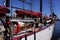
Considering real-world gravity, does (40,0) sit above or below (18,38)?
above

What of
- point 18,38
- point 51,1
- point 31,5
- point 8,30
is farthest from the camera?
point 51,1

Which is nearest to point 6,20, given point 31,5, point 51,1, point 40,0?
point 31,5

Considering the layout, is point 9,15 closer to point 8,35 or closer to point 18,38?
point 8,35

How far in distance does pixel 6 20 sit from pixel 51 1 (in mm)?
28314

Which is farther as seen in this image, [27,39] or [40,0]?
[40,0]

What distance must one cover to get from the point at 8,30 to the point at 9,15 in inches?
46.9

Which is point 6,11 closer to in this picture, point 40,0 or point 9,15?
point 9,15

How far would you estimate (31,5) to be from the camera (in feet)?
68.4

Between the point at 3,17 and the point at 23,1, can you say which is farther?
the point at 23,1

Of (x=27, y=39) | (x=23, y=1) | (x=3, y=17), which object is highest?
(x=23, y=1)

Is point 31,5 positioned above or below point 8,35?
above

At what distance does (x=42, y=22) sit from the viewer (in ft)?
112

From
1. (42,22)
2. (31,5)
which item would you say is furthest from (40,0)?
(31,5)

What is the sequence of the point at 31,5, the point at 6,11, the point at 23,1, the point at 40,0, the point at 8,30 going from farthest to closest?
the point at 40,0 < the point at 31,5 < the point at 23,1 < the point at 8,30 < the point at 6,11
